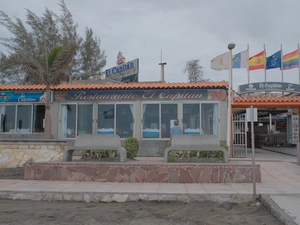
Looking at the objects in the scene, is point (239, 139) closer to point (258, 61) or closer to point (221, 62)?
point (221, 62)

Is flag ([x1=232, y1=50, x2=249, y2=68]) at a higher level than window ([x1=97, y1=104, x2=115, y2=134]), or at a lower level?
higher

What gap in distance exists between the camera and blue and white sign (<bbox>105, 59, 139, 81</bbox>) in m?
18.7

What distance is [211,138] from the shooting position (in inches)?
370

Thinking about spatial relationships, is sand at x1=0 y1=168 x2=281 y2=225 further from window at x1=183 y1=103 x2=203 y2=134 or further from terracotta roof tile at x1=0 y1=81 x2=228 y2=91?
terracotta roof tile at x1=0 y1=81 x2=228 y2=91

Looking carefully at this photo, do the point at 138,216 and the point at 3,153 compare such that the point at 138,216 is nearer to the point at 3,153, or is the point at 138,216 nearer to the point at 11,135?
the point at 3,153

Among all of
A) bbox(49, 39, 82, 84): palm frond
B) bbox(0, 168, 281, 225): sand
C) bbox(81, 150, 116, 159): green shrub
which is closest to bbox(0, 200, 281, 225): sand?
bbox(0, 168, 281, 225): sand

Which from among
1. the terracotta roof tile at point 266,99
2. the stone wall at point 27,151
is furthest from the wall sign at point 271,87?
the stone wall at point 27,151

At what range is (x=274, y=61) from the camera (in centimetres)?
2141

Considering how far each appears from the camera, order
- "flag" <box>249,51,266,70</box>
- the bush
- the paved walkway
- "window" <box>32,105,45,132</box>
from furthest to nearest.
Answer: "flag" <box>249,51,266,70</box> < "window" <box>32,105,45,132</box> < the bush < the paved walkway

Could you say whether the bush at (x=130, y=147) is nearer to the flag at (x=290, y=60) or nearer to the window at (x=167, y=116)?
the window at (x=167, y=116)

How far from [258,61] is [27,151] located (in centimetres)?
1653

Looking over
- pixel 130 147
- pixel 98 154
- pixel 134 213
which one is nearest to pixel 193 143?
pixel 130 147

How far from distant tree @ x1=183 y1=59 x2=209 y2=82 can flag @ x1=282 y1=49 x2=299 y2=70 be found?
13.0 m

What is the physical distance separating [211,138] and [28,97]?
32.0 ft
